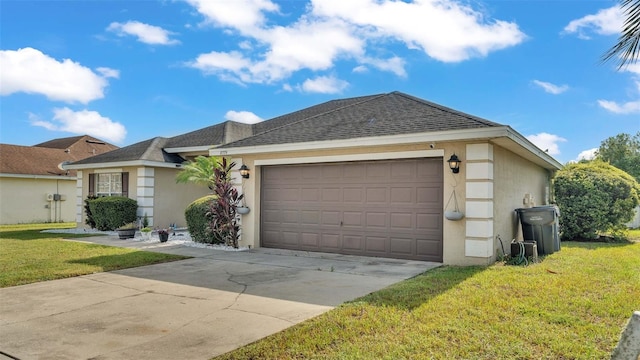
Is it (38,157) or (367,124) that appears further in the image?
(38,157)

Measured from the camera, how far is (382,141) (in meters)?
8.79

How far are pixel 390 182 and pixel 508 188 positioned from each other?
2.87 metres

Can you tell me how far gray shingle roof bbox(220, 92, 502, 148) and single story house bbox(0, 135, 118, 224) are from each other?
15.5 meters

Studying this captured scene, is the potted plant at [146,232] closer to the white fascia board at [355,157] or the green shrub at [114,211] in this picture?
the green shrub at [114,211]

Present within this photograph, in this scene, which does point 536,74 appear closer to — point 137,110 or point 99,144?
point 137,110

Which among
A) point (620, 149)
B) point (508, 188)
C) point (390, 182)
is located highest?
point (620, 149)

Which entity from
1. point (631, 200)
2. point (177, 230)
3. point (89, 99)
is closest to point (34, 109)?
point (89, 99)

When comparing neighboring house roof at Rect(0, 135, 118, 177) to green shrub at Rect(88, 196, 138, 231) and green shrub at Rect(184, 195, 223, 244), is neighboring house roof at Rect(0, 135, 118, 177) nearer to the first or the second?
green shrub at Rect(88, 196, 138, 231)

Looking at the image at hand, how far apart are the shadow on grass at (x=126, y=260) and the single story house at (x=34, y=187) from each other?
44.8 ft

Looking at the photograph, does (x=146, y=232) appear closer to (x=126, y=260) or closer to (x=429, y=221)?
(x=126, y=260)

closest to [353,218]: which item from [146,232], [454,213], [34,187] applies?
[454,213]

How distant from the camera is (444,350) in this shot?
3.73m

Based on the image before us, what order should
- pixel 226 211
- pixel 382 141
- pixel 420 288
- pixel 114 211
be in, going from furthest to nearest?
pixel 114 211, pixel 226 211, pixel 382 141, pixel 420 288

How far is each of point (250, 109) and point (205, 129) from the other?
2364 millimetres
